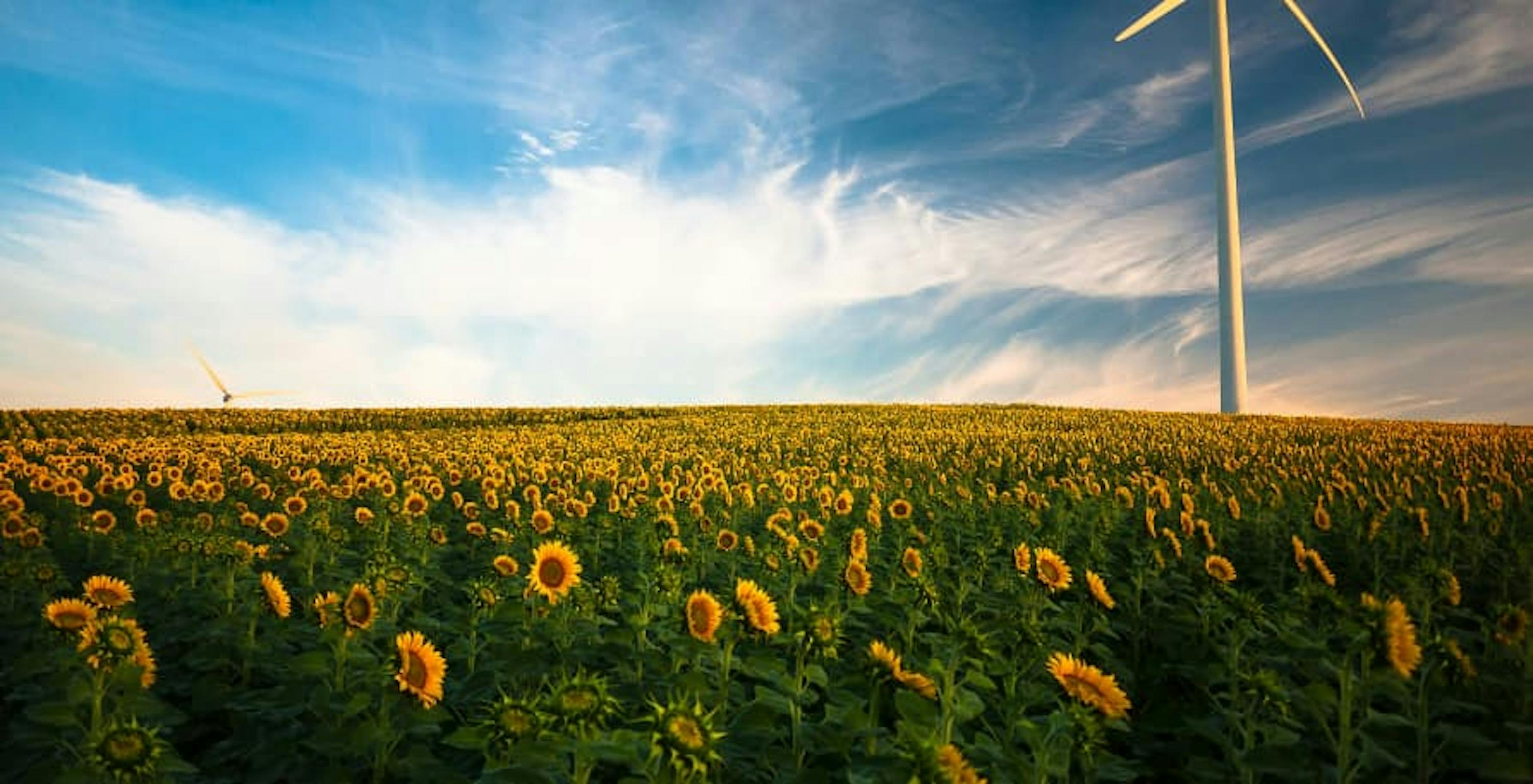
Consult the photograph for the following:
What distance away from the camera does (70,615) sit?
15.8 feet

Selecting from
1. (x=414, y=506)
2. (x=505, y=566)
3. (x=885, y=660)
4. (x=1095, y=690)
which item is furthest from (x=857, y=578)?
(x=414, y=506)

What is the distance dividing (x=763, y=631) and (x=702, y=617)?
33cm

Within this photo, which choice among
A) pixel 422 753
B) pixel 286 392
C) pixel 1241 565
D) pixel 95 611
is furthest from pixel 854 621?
pixel 286 392

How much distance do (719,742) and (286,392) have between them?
66.7m

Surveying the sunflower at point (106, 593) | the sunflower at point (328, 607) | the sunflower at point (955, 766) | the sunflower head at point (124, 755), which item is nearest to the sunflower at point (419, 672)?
the sunflower at point (328, 607)

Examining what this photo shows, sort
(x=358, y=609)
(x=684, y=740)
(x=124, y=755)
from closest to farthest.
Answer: (x=684, y=740), (x=124, y=755), (x=358, y=609)

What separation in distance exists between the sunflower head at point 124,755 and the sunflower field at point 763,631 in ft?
0.04

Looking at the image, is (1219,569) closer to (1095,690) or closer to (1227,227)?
(1095,690)

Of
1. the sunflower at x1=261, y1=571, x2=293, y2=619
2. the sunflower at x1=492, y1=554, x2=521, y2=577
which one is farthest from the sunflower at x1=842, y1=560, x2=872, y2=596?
the sunflower at x1=261, y1=571, x2=293, y2=619

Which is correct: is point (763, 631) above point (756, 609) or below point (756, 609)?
below

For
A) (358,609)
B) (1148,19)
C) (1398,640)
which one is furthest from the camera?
(1148,19)

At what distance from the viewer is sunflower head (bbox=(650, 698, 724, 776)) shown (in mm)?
2547

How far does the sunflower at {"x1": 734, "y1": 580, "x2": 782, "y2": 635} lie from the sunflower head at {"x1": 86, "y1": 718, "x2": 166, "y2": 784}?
7.91ft

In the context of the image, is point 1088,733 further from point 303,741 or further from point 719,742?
point 303,741
